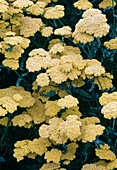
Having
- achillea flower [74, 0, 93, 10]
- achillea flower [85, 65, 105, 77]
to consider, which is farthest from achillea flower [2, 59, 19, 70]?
achillea flower [74, 0, 93, 10]

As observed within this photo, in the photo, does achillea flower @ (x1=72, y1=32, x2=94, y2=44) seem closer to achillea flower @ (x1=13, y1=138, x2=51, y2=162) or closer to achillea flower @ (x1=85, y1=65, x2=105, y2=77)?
achillea flower @ (x1=85, y1=65, x2=105, y2=77)

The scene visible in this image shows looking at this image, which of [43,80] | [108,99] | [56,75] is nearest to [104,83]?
[108,99]

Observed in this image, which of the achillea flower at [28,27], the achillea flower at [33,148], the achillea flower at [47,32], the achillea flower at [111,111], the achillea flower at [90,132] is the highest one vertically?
the achillea flower at [28,27]

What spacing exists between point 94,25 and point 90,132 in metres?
0.93

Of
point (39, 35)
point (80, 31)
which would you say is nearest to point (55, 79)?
point (80, 31)

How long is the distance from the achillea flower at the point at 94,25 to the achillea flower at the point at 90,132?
787 millimetres

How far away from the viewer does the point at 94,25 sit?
2057mm

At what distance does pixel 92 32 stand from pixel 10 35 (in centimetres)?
75

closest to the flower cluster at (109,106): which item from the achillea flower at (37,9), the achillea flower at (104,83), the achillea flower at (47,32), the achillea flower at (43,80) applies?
the achillea flower at (104,83)

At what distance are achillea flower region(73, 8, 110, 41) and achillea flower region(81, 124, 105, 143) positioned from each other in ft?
2.58

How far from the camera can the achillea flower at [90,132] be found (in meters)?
1.61

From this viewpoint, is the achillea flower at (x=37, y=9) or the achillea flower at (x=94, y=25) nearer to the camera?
the achillea flower at (x=94, y=25)

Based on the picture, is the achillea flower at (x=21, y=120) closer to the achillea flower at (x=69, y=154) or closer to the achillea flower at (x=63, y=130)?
the achillea flower at (x=63, y=130)

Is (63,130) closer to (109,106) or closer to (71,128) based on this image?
(71,128)
